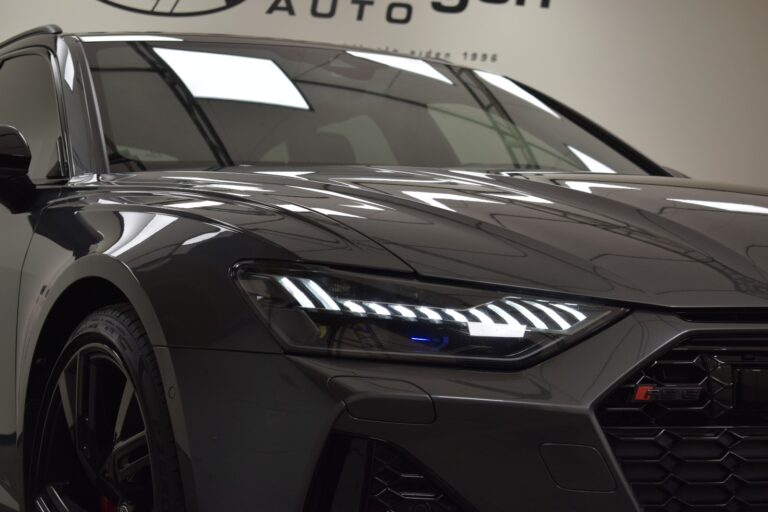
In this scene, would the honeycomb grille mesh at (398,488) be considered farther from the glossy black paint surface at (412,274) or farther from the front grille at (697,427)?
the front grille at (697,427)

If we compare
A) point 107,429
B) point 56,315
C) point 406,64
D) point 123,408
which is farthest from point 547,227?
point 406,64

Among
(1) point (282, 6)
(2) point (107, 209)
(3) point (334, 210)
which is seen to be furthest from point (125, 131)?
(1) point (282, 6)

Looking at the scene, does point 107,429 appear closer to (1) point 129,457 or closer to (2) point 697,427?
(1) point 129,457

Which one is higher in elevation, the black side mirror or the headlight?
the black side mirror

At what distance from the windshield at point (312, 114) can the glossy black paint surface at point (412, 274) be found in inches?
18.7

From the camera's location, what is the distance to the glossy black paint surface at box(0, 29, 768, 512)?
4.49ft

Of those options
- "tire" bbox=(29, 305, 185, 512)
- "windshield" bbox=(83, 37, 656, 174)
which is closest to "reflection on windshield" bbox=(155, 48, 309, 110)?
"windshield" bbox=(83, 37, 656, 174)

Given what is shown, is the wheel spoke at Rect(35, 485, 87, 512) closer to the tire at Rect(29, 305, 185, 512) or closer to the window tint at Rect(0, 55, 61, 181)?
the tire at Rect(29, 305, 185, 512)

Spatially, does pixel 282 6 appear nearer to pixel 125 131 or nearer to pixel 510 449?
pixel 125 131

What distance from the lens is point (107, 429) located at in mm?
1918

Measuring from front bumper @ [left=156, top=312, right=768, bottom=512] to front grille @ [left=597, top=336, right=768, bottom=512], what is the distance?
34mm

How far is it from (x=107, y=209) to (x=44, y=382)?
39 cm

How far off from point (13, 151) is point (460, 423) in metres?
1.38

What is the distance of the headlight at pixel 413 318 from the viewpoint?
142 cm
